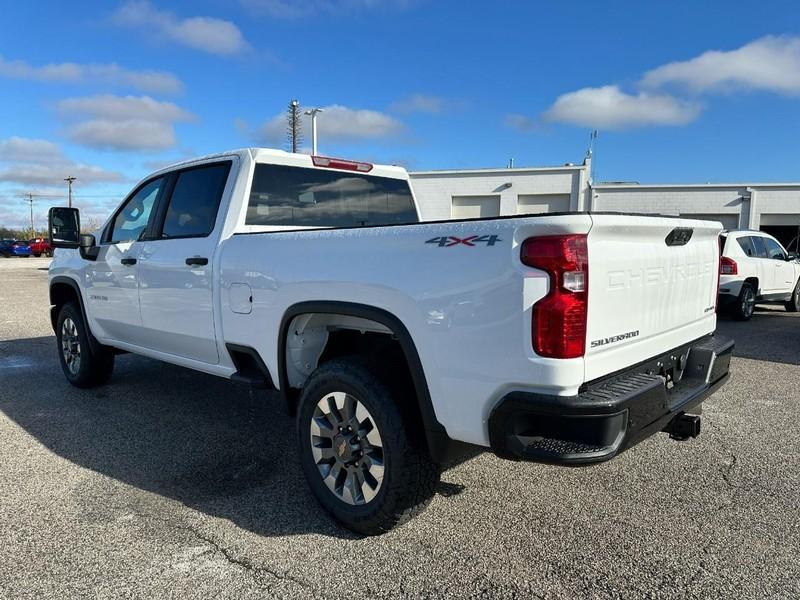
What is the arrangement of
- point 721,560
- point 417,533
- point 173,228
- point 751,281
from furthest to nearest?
point 751,281, point 173,228, point 417,533, point 721,560

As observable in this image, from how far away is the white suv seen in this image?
11000 millimetres

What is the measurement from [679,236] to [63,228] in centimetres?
510

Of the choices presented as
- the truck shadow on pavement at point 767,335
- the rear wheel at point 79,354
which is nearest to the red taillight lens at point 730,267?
the truck shadow on pavement at point 767,335

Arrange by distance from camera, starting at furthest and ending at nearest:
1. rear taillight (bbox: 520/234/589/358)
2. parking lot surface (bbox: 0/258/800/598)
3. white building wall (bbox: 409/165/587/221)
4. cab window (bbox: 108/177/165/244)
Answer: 1. white building wall (bbox: 409/165/587/221)
2. cab window (bbox: 108/177/165/244)
3. parking lot surface (bbox: 0/258/800/598)
4. rear taillight (bbox: 520/234/589/358)

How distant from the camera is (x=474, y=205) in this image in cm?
2884

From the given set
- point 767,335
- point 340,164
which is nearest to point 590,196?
point 767,335

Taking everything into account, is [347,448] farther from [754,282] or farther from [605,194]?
[605,194]

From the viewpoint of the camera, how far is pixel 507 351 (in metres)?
2.44

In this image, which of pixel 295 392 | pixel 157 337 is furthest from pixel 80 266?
pixel 295 392

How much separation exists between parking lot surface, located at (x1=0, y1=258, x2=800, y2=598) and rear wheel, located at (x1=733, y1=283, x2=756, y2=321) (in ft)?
21.9

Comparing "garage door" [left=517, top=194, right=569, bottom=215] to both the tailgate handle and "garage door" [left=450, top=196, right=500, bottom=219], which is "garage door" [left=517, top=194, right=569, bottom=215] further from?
the tailgate handle

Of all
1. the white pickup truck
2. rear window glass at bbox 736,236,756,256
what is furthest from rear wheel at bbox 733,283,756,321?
the white pickup truck

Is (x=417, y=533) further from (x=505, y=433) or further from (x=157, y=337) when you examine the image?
(x=157, y=337)

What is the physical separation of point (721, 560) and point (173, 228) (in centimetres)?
405
